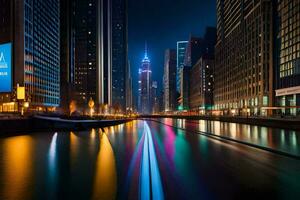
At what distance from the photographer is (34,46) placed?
11244 centimetres

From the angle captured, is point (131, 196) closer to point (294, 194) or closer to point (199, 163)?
point (294, 194)

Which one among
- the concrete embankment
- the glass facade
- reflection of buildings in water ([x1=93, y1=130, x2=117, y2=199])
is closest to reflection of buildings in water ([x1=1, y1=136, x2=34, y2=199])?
reflection of buildings in water ([x1=93, y1=130, x2=117, y2=199])

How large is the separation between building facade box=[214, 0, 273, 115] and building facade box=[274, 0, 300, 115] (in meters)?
3.93

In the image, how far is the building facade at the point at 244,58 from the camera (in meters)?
98.3

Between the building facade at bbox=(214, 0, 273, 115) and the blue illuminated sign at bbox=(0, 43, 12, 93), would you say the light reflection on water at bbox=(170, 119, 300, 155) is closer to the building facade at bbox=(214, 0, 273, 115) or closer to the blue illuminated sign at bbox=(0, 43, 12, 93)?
the blue illuminated sign at bbox=(0, 43, 12, 93)

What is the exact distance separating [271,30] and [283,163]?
94723mm

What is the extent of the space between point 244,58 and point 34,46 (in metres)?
77.0

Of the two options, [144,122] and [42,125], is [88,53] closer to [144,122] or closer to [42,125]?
[144,122]

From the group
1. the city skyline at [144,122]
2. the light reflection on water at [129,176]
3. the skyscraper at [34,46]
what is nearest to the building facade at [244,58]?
the city skyline at [144,122]

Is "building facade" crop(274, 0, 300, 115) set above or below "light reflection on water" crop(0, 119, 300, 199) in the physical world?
above

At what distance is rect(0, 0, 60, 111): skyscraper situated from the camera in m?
101

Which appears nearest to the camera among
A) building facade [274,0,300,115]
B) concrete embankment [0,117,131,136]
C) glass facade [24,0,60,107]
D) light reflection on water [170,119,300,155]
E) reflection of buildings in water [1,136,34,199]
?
reflection of buildings in water [1,136,34,199]

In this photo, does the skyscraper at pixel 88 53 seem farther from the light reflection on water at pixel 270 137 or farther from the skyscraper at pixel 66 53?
the light reflection on water at pixel 270 137

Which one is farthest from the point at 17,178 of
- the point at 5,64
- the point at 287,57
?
the point at 287,57
